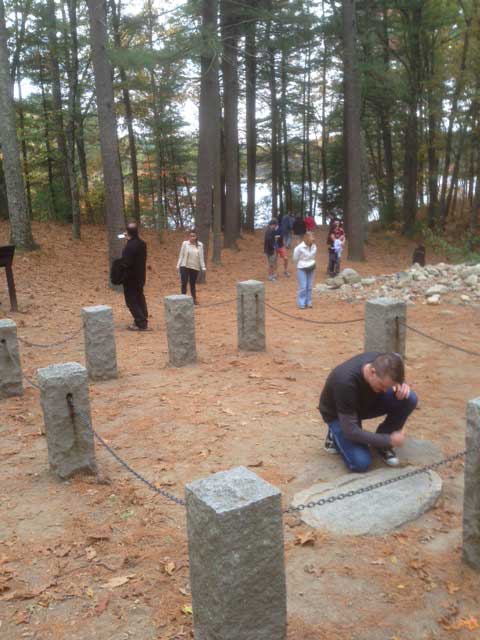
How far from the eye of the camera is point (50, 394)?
4.70 m

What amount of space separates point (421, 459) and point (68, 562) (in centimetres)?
320

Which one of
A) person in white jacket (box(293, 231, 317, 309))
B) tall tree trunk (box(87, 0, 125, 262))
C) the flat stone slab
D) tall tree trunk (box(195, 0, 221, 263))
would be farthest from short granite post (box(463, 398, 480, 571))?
tall tree trunk (box(195, 0, 221, 263))

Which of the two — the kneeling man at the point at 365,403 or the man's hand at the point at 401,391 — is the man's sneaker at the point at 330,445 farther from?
the man's hand at the point at 401,391

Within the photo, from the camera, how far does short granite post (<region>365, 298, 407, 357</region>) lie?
7.39 metres

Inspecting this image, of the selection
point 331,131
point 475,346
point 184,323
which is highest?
point 331,131

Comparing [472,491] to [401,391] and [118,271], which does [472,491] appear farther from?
[118,271]

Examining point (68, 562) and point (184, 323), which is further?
point (184, 323)

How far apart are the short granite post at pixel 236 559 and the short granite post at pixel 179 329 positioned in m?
5.43

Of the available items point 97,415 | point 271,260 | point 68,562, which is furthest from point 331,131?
point 68,562

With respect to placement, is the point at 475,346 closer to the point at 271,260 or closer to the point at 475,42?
the point at 271,260

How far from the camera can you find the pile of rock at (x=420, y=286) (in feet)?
40.1

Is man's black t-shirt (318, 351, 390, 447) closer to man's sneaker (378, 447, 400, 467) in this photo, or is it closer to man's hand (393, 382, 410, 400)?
man's hand (393, 382, 410, 400)

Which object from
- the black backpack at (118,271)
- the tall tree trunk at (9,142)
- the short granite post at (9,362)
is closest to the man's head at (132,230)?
the black backpack at (118,271)

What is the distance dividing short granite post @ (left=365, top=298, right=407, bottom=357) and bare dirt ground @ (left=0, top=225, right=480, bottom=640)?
0.58 m
